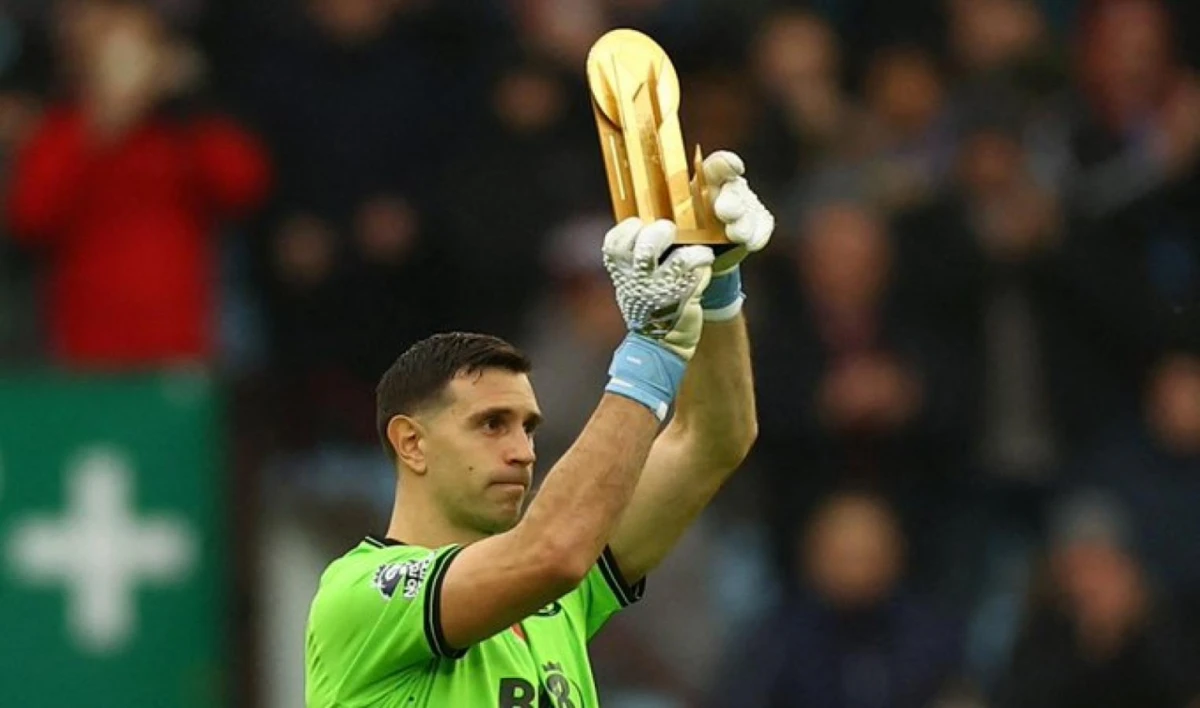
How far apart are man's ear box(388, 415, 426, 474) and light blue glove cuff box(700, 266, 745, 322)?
0.65m

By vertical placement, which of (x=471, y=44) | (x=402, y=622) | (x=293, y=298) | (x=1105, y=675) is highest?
(x=471, y=44)

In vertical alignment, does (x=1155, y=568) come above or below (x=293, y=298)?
below

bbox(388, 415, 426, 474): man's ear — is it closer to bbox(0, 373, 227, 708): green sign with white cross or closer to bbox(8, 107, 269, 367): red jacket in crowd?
bbox(0, 373, 227, 708): green sign with white cross

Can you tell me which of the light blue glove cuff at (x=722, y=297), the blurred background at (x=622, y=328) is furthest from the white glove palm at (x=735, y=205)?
the blurred background at (x=622, y=328)

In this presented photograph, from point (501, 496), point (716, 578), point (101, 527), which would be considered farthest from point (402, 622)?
point (716, 578)

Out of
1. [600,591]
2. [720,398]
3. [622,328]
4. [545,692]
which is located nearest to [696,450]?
[720,398]

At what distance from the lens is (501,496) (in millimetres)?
5582

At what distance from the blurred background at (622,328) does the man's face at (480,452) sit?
405cm

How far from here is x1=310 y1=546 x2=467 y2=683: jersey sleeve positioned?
5324mm

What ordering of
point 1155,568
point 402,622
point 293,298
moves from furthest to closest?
point 293,298 → point 1155,568 → point 402,622

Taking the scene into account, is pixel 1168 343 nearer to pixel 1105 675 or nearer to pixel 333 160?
pixel 1105 675

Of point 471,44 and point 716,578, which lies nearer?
point 716,578

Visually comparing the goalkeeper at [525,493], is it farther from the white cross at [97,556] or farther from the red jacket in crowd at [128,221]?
the red jacket in crowd at [128,221]

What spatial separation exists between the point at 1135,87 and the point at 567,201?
232 centimetres
